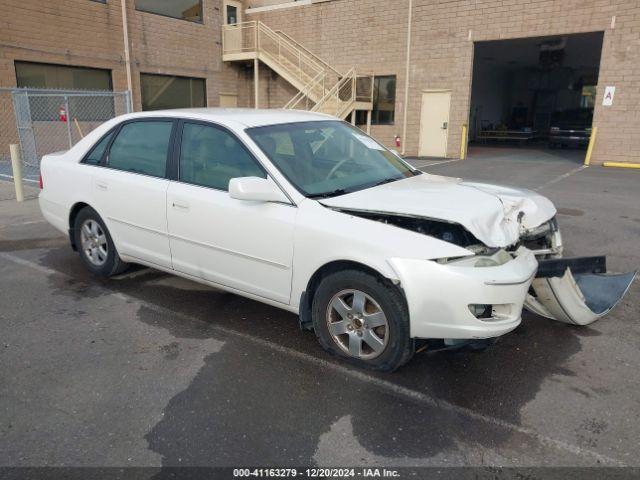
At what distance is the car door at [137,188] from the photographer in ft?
14.4

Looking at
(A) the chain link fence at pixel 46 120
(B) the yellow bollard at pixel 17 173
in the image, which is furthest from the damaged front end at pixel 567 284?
(A) the chain link fence at pixel 46 120

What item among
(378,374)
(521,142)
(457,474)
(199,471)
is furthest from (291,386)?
(521,142)

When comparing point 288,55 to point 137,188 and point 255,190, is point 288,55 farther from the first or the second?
point 255,190

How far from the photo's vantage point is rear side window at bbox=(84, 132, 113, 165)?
497 cm

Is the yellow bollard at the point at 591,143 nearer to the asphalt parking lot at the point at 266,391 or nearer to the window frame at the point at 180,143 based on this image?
the asphalt parking lot at the point at 266,391

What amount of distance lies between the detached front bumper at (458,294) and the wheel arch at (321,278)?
150 millimetres

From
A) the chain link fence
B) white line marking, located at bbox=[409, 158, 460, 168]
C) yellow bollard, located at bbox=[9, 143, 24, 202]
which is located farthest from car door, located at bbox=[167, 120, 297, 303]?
white line marking, located at bbox=[409, 158, 460, 168]

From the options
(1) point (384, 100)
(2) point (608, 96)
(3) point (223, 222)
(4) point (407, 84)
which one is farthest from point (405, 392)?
(1) point (384, 100)

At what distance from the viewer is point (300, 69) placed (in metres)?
20.3

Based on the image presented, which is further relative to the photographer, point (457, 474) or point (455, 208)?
point (455, 208)

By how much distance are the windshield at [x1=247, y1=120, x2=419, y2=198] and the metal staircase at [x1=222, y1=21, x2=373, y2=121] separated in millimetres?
13825

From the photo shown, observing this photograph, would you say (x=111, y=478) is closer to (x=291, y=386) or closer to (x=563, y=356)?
(x=291, y=386)

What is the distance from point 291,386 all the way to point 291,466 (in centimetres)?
74

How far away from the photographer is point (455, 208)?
3.40 meters
